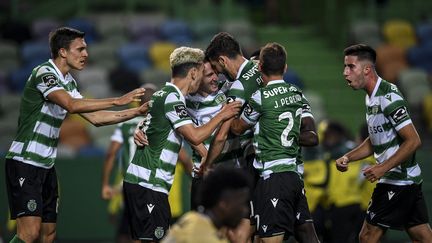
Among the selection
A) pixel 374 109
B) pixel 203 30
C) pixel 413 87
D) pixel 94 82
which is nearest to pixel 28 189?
pixel 374 109

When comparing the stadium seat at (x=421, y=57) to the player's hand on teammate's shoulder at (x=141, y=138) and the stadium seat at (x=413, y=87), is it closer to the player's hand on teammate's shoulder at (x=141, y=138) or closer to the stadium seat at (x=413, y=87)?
the stadium seat at (x=413, y=87)

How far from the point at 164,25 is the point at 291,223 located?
11621 mm

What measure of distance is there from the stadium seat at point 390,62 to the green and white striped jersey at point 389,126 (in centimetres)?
1061

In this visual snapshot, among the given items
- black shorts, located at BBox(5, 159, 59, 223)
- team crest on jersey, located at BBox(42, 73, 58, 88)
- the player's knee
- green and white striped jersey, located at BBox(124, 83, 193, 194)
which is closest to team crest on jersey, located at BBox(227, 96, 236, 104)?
green and white striped jersey, located at BBox(124, 83, 193, 194)

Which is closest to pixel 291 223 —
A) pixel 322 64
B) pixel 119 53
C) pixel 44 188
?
pixel 44 188

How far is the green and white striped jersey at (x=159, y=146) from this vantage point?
11281mm

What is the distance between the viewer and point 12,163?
1195 centimetres

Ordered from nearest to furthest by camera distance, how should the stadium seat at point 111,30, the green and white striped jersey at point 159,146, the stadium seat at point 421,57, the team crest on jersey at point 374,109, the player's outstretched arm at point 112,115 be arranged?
the green and white striped jersey at point 159,146, the player's outstretched arm at point 112,115, the team crest on jersey at point 374,109, the stadium seat at point 111,30, the stadium seat at point 421,57

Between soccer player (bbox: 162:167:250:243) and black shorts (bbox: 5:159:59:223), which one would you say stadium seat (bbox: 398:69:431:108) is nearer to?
black shorts (bbox: 5:159:59:223)

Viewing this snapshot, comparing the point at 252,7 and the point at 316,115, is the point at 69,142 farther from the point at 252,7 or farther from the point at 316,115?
the point at 252,7

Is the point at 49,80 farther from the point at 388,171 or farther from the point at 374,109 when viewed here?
the point at 388,171

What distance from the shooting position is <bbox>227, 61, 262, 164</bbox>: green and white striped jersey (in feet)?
38.4

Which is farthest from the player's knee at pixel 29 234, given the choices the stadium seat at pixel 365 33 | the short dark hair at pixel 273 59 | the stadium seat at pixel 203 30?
the stadium seat at pixel 365 33

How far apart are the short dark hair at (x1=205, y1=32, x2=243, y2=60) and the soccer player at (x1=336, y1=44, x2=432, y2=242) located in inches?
46.9
